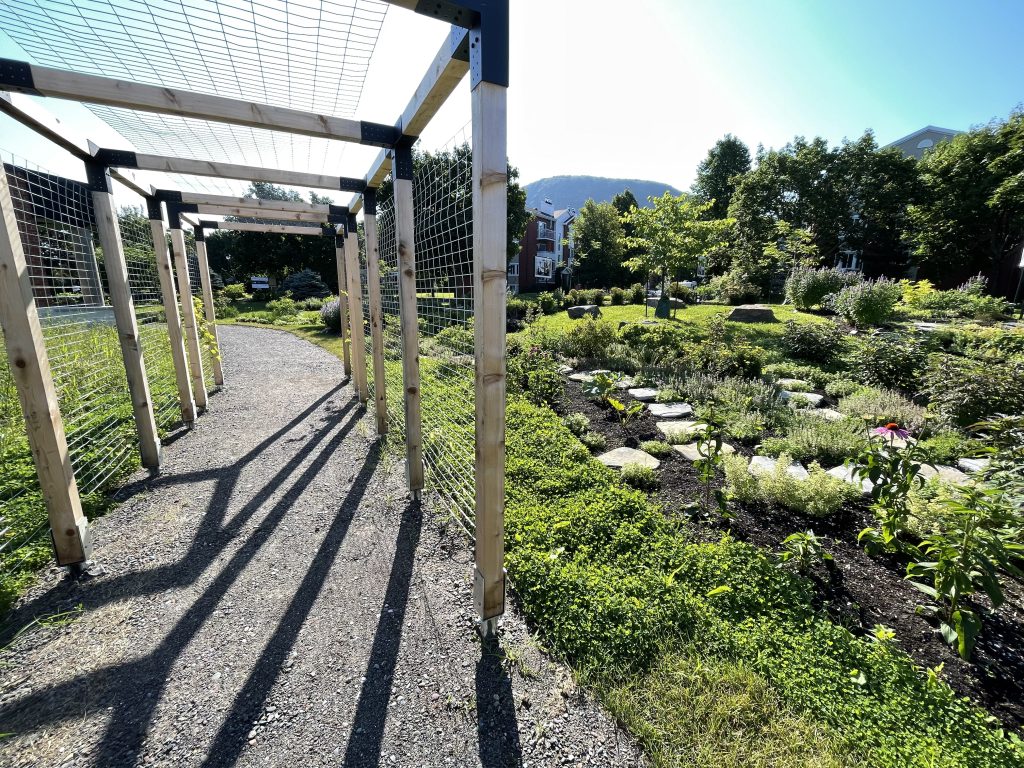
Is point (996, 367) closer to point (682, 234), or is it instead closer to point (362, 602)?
point (362, 602)

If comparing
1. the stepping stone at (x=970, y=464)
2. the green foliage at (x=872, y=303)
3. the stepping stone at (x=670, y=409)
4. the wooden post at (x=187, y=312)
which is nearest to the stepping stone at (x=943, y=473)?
the stepping stone at (x=970, y=464)

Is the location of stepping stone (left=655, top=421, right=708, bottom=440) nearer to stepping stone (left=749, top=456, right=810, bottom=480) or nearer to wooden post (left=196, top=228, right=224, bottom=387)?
stepping stone (left=749, top=456, right=810, bottom=480)

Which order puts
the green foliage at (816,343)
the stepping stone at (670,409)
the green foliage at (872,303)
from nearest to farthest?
1. the stepping stone at (670,409)
2. the green foliage at (816,343)
3. the green foliage at (872,303)

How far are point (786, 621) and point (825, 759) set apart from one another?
0.60 meters

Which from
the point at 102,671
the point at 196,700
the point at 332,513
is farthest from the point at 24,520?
the point at 196,700

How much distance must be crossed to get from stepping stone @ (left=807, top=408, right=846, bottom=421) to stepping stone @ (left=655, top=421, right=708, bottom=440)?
1341mm

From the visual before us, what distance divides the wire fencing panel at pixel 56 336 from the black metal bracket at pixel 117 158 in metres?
0.28

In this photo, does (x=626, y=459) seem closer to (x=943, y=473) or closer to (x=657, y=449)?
(x=657, y=449)

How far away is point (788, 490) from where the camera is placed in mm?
2705

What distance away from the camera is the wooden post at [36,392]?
197 centimetres

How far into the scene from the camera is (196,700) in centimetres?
161

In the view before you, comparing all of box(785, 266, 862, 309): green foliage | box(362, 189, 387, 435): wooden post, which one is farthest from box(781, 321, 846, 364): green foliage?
box(362, 189, 387, 435): wooden post

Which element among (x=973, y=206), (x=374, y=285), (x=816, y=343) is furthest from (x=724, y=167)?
(x=374, y=285)

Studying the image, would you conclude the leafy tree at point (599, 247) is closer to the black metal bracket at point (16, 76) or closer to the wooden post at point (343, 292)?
the wooden post at point (343, 292)
